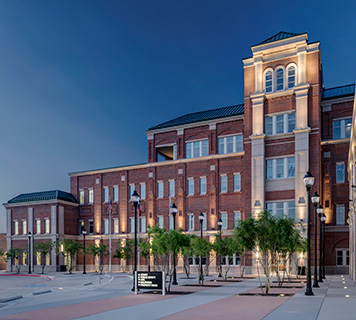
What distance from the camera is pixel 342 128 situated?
44.5 meters

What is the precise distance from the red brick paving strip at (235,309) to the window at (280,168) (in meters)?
25.9

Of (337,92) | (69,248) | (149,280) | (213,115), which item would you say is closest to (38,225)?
(69,248)

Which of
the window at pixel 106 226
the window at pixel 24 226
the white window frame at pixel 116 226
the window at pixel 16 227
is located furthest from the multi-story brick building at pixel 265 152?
the window at pixel 16 227

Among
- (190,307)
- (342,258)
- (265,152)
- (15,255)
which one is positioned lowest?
(15,255)

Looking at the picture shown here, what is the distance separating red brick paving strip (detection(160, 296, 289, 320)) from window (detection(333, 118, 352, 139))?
29340 millimetres

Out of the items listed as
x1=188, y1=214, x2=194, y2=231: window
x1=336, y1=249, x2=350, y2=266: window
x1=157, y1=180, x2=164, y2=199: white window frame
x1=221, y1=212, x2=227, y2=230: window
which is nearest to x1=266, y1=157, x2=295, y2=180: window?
x1=221, y1=212, x2=227, y2=230: window

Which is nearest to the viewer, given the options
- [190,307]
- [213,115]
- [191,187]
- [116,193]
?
[190,307]

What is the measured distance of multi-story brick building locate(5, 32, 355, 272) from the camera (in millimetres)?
43281

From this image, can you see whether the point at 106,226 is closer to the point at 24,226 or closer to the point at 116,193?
the point at 116,193

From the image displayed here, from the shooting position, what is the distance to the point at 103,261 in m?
56.5

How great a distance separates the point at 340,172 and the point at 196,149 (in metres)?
17.7

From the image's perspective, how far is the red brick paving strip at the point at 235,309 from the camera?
1394 centimetres

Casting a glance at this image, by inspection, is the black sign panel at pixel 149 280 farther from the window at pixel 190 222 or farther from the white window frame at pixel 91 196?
the white window frame at pixel 91 196

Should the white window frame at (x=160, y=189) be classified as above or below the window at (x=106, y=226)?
above
